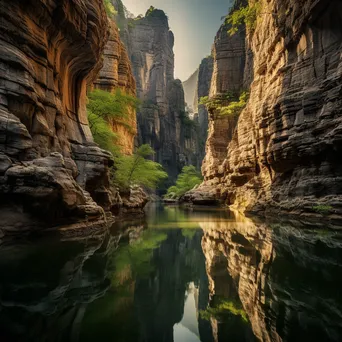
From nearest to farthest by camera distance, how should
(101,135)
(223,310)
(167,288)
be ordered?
(223,310), (167,288), (101,135)

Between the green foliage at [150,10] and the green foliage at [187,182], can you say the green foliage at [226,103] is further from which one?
the green foliage at [150,10]

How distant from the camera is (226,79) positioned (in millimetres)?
39625

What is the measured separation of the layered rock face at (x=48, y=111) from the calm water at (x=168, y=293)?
1.62 metres

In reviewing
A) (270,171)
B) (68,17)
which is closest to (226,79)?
(270,171)

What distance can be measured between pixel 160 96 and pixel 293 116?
54.3 meters

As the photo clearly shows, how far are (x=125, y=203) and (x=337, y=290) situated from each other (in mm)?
15107

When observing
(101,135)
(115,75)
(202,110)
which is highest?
(202,110)

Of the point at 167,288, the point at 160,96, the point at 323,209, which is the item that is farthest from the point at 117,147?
the point at 160,96

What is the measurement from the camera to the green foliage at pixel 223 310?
354 centimetres

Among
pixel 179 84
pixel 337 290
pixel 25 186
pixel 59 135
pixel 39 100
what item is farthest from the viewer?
pixel 179 84

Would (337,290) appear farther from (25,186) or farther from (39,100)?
(39,100)

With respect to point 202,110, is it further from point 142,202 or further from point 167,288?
point 167,288

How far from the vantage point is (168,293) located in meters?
4.42

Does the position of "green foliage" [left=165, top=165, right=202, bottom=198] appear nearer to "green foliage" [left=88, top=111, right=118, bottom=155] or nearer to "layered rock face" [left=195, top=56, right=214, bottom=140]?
"green foliage" [left=88, top=111, right=118, bottom=155]
